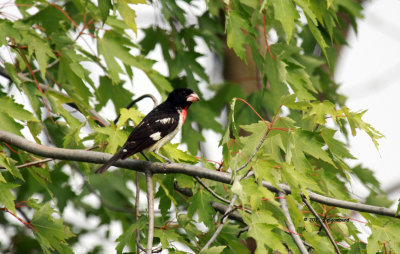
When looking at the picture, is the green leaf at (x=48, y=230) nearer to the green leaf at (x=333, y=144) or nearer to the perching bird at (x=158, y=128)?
the perching bird at (x=158, y=128)

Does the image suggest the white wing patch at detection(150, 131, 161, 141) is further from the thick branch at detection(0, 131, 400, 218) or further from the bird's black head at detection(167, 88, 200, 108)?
the bird's black head at detection(167, 88, 200, 108)

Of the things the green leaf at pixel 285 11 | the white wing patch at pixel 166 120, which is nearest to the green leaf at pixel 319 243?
the green leaf at pixel 285 11

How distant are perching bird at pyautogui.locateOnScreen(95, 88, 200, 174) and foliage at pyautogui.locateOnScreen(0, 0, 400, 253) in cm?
10

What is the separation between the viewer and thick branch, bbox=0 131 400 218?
3.21m

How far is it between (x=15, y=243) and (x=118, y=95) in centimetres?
298

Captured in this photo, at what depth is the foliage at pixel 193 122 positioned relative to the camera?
10.8ft

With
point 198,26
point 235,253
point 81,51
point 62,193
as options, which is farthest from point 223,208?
point 62,193

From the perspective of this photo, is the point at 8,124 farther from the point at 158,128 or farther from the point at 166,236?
the point at 166,236

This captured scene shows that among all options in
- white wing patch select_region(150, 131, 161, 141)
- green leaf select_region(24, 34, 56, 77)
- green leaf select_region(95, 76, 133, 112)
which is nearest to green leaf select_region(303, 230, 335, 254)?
white wing patch select_region(150, 131, 161, 141)

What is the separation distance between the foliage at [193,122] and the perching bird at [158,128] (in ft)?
0.34

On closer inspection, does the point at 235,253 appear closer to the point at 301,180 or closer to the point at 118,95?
the point at 301,180

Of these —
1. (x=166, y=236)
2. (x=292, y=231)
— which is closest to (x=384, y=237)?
(x=292, y=231)

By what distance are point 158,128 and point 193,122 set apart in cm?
185

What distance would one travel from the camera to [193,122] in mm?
6270
